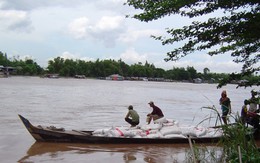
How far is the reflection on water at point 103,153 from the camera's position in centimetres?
1107

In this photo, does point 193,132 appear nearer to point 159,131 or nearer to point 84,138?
point 159,131

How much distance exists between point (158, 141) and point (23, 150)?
4.68 m

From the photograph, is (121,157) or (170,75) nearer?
(121,157)

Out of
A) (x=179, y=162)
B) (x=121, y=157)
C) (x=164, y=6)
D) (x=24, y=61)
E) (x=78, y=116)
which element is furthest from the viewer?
(x=24, y=61)

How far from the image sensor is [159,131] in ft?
43.5

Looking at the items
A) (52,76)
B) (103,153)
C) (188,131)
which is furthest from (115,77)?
(103,153)

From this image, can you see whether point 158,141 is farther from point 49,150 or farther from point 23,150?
point 23,150

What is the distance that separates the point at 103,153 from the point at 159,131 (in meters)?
2.52

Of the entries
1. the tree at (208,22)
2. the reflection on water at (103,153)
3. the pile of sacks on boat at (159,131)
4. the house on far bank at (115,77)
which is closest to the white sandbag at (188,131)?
the pile of sacks on boat at (159,131)

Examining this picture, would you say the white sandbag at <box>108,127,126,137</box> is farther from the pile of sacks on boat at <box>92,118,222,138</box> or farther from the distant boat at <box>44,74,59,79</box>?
the distant boat at <box>44,74,59,79</box>

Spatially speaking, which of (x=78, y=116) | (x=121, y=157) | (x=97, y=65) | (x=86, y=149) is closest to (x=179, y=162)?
(x=121, y=157)

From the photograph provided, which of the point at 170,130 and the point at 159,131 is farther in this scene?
the point at 159,131

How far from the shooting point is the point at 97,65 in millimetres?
124250

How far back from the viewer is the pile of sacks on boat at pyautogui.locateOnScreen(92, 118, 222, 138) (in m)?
12.7
